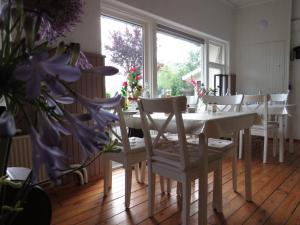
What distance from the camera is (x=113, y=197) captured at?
2.22 m

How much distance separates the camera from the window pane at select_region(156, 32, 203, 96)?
385 cm

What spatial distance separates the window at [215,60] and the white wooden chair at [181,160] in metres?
3.46

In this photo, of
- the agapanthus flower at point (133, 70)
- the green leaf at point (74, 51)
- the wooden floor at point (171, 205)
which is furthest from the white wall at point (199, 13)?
the green leaf at point (74, 51)

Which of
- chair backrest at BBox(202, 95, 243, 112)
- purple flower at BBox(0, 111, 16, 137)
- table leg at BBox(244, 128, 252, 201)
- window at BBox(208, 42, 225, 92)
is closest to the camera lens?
purple flower at BBox(0, 111, 16, 137)

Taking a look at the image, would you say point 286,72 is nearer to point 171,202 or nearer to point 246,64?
point 246,64

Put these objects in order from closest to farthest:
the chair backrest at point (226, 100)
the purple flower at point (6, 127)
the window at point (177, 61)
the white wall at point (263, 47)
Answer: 1. the purple flower at point (6, 127)
2. the chair backrest at point (226, 100)
3. the window at point (177, 61)
4. the white wall at point (263, 47)

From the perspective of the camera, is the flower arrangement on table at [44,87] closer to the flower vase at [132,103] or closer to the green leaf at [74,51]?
the green leaf at [74,51]

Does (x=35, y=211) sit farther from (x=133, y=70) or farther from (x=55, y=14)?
(x=133, y=70)

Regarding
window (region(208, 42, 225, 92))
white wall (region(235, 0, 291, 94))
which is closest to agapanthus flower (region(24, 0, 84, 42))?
window (region(208, 42, 225, 92))

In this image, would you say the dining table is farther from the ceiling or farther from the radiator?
the ceiling

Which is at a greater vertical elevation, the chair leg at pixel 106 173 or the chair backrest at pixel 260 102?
the chair backrest at pixel 260 102

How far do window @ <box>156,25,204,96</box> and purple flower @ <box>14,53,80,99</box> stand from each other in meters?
3.35

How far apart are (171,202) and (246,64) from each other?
13.7ft

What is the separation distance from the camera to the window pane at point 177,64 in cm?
385
